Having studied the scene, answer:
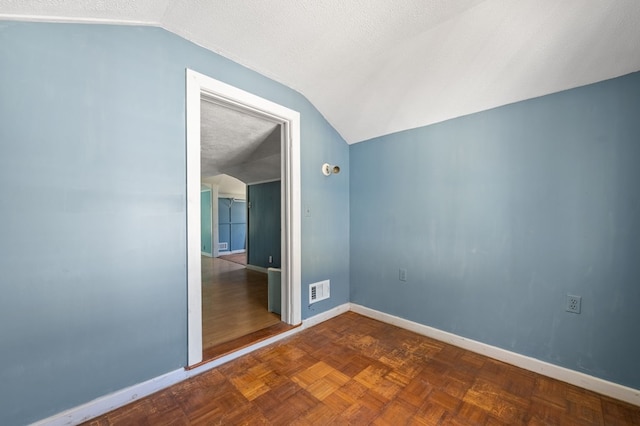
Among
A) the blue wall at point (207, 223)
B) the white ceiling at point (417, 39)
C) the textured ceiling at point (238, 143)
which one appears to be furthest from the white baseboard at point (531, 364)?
the blue wall at point (207, 223)

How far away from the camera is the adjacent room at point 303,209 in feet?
4.12

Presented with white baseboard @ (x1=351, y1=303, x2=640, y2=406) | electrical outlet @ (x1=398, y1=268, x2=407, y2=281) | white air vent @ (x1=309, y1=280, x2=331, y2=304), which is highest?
electrical outlet @ (x1=398, y1=268, x2=407, y2=281)

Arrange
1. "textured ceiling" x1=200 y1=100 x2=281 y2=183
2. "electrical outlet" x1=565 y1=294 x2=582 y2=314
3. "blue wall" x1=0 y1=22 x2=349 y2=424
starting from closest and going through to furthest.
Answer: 1. "blue wall" x1=0 y1=22 x2=349 y2=424
2. "electrical outlet" x1=565 y1=294 x2=582 y2=314
3. "textured ceiling" x1=200 y1=100 x2=281 y2=183

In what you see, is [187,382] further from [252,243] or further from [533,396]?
[252,243]

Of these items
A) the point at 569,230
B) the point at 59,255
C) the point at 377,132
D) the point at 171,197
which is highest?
the point at 377,132

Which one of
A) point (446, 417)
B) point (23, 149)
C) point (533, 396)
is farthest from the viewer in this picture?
point (533, 396)

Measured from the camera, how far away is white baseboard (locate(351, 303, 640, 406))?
149 cm

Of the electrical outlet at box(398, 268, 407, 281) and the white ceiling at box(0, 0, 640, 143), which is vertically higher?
the white ceiling at box(0, 0, 640, 143)

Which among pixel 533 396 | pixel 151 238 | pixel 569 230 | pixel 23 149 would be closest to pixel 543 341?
pixel 533 396

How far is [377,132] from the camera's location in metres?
2.62

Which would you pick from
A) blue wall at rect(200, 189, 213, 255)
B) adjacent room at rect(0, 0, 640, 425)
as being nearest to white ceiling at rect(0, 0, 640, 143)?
adjacent room at rect(0, 0, 640, 425)

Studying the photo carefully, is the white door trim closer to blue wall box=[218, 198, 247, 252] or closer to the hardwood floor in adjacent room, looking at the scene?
the hardwood floor in adjacent room

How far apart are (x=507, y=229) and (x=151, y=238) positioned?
8.24 ft

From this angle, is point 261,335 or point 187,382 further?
point 261,335
